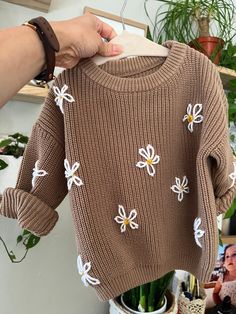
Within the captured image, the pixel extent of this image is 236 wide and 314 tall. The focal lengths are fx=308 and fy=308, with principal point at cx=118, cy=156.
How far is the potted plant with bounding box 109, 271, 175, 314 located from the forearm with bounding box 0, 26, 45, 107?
83 centimetres

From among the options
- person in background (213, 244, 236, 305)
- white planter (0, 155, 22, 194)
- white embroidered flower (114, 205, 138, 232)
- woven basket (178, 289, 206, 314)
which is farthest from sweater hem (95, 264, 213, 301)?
person in background (213, 244, 236, 305)

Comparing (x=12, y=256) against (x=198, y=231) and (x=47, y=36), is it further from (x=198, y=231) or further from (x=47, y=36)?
(x=47, y=36)

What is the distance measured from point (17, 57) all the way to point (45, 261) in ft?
2.87

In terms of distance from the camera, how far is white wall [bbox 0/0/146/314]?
109 cm

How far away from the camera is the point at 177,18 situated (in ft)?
4.13

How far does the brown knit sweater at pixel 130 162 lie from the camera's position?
0.67 meters

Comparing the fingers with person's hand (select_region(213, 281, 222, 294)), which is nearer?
the fingers

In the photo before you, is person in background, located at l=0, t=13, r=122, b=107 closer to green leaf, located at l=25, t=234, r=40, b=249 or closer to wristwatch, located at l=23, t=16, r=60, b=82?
wristwatch, located at l=23, t=16, r=60, b=82

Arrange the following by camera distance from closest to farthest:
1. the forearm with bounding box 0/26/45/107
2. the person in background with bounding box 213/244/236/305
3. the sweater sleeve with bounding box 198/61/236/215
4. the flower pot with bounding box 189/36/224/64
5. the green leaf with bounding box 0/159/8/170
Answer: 1. the forearm with bounding box 0/26/45/107
2. the sweater sleeve with bounding box 198/61/236/215
3. the green leaf with bounding box 0/159/8/170
4. the flower pot with bounding box 189/36/224/64
5. the person in background with bounding box 213/244/236/305

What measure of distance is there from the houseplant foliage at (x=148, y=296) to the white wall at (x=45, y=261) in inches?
9.2

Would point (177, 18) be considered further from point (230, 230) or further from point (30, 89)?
point (230, 230)

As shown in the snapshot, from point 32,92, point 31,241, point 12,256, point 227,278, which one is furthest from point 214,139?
point 227,278

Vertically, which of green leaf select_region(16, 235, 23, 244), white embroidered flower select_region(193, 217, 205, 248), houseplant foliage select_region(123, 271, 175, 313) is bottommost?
houseplant foliage select_region(123, 271, 175, 313)

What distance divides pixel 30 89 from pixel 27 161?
1.03 ft
